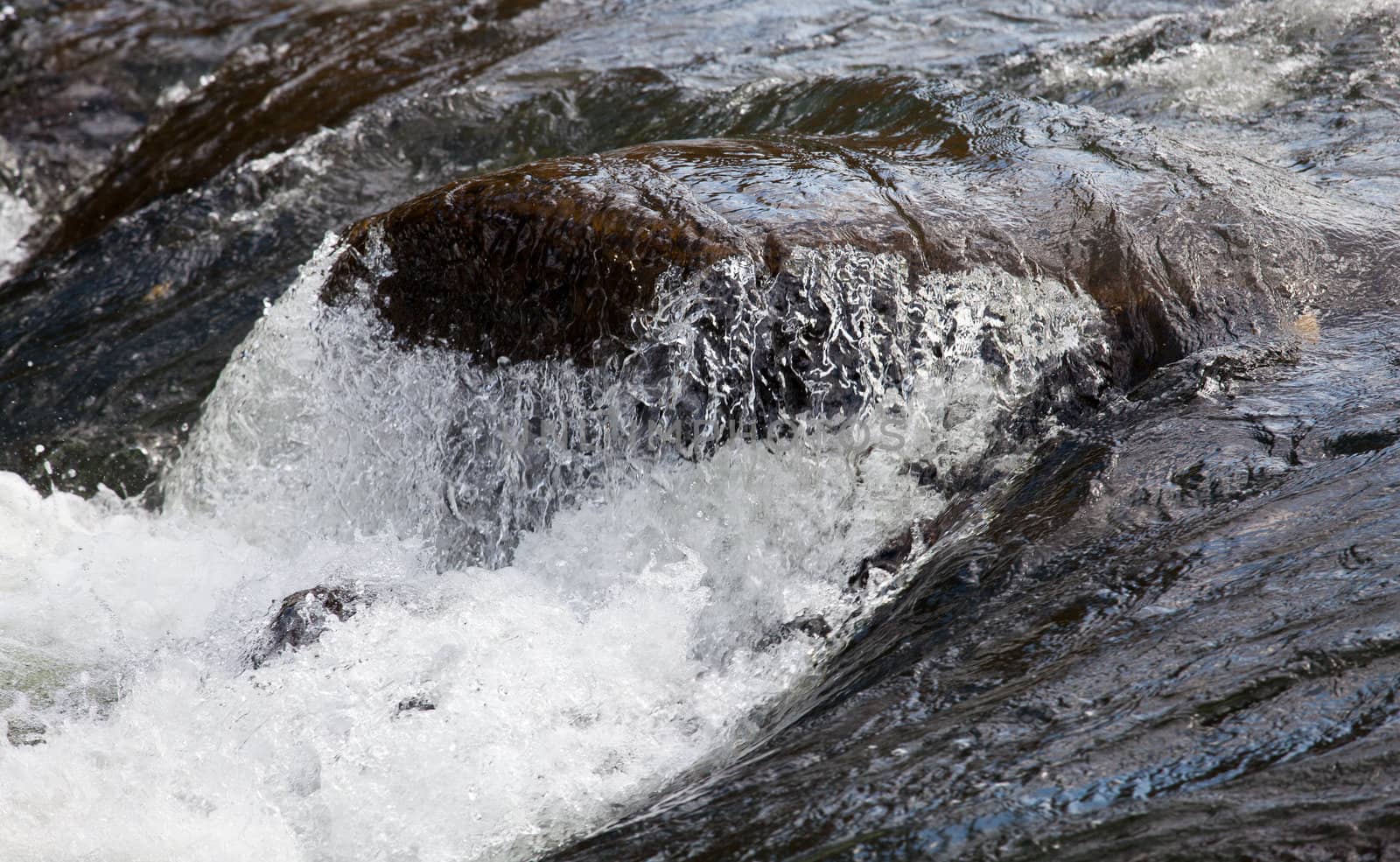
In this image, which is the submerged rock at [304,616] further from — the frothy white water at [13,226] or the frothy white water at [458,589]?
the frothy white water at [13,226]

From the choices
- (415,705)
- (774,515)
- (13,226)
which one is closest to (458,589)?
(415,705)

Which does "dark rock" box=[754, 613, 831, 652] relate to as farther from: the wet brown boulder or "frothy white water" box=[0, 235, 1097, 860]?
the wet brown boulder

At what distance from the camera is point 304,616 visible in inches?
138

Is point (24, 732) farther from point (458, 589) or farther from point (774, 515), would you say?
point (774, 515)

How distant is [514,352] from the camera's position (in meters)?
3.76

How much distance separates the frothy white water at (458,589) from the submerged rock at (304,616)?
41 mm

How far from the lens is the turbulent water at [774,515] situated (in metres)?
2.43

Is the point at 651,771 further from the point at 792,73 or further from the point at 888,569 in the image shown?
the point at 792,73

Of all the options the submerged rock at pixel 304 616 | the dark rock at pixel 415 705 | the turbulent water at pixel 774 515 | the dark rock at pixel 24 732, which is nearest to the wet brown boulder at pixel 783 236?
the turbulent water at pixel 774 515

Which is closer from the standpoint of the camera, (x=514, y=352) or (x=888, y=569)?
(x=888, y=569)

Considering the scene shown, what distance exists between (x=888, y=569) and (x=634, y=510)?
809mm

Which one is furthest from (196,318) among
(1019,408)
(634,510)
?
(1019,408)

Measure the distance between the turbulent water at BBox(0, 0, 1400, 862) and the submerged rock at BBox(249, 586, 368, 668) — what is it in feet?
0.05

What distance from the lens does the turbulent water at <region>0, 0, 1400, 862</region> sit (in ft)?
7.96
